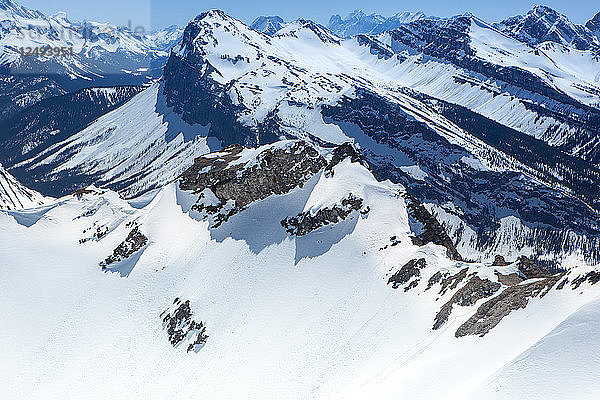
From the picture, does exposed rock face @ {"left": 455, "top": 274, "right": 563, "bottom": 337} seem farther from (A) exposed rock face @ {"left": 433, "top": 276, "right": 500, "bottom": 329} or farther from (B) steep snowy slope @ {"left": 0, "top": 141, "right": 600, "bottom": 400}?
(A) exposed rock face @ {"left": 433, "top": 276, "right": 500, "bottom": 329}

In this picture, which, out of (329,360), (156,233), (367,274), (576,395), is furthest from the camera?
(156,233)

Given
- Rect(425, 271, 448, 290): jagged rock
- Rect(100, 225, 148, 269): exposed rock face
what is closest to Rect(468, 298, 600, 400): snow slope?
Rect(425, 271, 448, 290): jagged rock

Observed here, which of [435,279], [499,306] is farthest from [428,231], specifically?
[499,306]

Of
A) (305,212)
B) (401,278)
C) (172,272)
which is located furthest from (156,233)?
(401,278)

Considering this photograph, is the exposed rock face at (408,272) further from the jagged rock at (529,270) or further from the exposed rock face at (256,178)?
the exposed rock face at (256,178)

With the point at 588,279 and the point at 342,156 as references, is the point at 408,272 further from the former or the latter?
the point at 342,156

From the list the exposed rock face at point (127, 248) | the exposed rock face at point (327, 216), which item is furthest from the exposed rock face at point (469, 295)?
the exposed rock face at point (127, 248)

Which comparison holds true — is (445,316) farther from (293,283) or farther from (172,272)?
(172,272)
